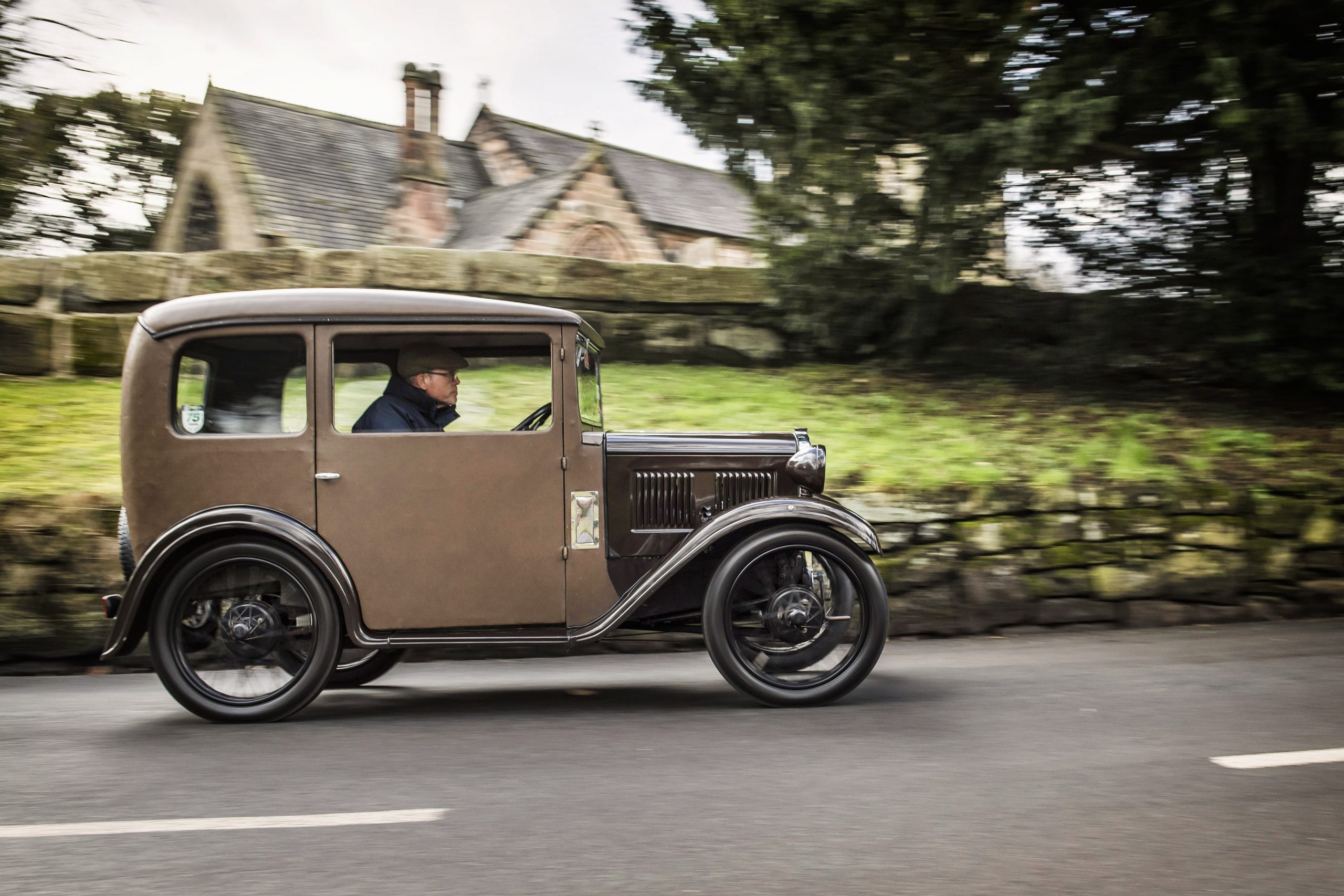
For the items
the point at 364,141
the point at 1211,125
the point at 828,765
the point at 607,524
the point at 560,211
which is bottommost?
the point at 828,765

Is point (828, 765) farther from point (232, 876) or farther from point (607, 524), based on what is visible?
point (232, 876)

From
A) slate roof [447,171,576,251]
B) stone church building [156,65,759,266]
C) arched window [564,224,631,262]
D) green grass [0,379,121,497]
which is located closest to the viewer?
green grass [0,379,121,497]

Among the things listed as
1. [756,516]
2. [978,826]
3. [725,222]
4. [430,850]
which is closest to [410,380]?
[756,516]

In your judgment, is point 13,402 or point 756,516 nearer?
point 756,516

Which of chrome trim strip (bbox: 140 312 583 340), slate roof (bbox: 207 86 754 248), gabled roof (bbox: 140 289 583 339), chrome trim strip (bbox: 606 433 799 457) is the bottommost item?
chrome trim strip (bbox: 606 433 799 457)

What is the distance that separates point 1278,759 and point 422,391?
3.69m

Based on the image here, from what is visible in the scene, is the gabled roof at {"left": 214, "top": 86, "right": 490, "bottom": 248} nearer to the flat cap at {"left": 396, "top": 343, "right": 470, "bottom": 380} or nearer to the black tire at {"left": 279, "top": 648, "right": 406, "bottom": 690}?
the black tire at {"left": 279, "top": 648, "right": 406, "bottom": 690}

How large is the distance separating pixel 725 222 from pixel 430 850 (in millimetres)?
34053

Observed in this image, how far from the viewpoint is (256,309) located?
14.1 feet

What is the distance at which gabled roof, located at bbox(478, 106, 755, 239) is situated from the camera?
3356 cm

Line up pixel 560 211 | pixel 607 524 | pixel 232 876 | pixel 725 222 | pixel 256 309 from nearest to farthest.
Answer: pixel 232 876 → pixel 256 309 → pixel 607 524 → pixel 560 211 → pixel 725 222

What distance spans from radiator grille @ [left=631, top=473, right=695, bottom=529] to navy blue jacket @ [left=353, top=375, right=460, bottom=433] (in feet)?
3.02

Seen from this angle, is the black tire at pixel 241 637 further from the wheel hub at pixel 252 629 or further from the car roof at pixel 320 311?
the car roof at pixel 320 311

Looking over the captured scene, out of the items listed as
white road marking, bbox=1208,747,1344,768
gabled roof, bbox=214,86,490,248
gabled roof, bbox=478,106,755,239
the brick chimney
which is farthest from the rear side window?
gabled roof, bbox=478,106,755,239
